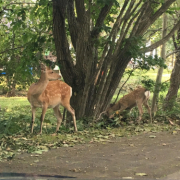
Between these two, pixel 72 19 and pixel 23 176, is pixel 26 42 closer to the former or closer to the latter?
pixel 72 19

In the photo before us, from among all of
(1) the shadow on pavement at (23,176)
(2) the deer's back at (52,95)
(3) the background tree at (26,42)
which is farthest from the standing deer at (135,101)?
(1) the shadow on pavement at (23,176)

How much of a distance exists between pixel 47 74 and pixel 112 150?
2262 mm

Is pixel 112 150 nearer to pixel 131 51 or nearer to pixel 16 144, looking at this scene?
pixel 16 144

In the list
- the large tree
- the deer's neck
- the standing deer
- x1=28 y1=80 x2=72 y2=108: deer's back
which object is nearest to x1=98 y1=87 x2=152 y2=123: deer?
the standing deer

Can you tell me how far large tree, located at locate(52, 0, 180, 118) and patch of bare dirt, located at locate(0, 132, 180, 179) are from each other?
2.91 metres

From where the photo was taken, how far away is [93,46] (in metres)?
8.96

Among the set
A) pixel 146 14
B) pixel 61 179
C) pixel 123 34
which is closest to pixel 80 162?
pixel 61 179

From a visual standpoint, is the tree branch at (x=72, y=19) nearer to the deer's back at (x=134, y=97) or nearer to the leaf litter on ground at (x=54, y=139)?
the deer's back at (x=134, y=97)

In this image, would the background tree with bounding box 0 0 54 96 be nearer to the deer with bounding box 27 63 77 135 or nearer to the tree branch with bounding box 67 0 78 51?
the tree branch with bounding box 67 0 78 51

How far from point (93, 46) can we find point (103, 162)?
174 inches

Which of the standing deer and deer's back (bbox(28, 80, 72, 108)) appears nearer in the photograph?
deer's back (bbox(28, 80, 72, 108))

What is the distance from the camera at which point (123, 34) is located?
949 cm

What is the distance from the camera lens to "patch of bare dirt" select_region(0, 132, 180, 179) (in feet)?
15.2

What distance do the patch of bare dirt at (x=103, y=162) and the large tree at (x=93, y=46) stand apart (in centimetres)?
291
